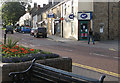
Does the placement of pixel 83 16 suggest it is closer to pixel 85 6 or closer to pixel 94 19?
pixel 85 6

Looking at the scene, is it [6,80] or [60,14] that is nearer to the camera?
[6,80]

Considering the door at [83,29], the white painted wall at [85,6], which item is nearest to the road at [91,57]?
the door at [83,29]

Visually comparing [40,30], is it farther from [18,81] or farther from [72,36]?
[18,81]

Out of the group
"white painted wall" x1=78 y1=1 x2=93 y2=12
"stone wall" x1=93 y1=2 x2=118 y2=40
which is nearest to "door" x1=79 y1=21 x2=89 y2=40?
"stone wall" x1=93 y1=2 x2=118 y2=40

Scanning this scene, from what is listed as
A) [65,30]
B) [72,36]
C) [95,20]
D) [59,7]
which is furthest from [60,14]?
[95,20]

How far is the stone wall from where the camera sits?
92.7ft

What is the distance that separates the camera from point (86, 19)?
2847cm

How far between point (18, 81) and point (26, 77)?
0.24 metres

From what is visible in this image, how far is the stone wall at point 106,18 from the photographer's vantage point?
28.2 m

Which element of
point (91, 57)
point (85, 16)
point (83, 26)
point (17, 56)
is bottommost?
point (91, 57)

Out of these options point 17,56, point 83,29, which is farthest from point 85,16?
point 17,56

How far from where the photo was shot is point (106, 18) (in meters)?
28.9

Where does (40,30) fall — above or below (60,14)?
below

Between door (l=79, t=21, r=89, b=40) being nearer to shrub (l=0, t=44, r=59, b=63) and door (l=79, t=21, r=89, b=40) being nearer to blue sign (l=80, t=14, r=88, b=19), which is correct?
blue sign (l=80, t=14, r=88, b=19)
